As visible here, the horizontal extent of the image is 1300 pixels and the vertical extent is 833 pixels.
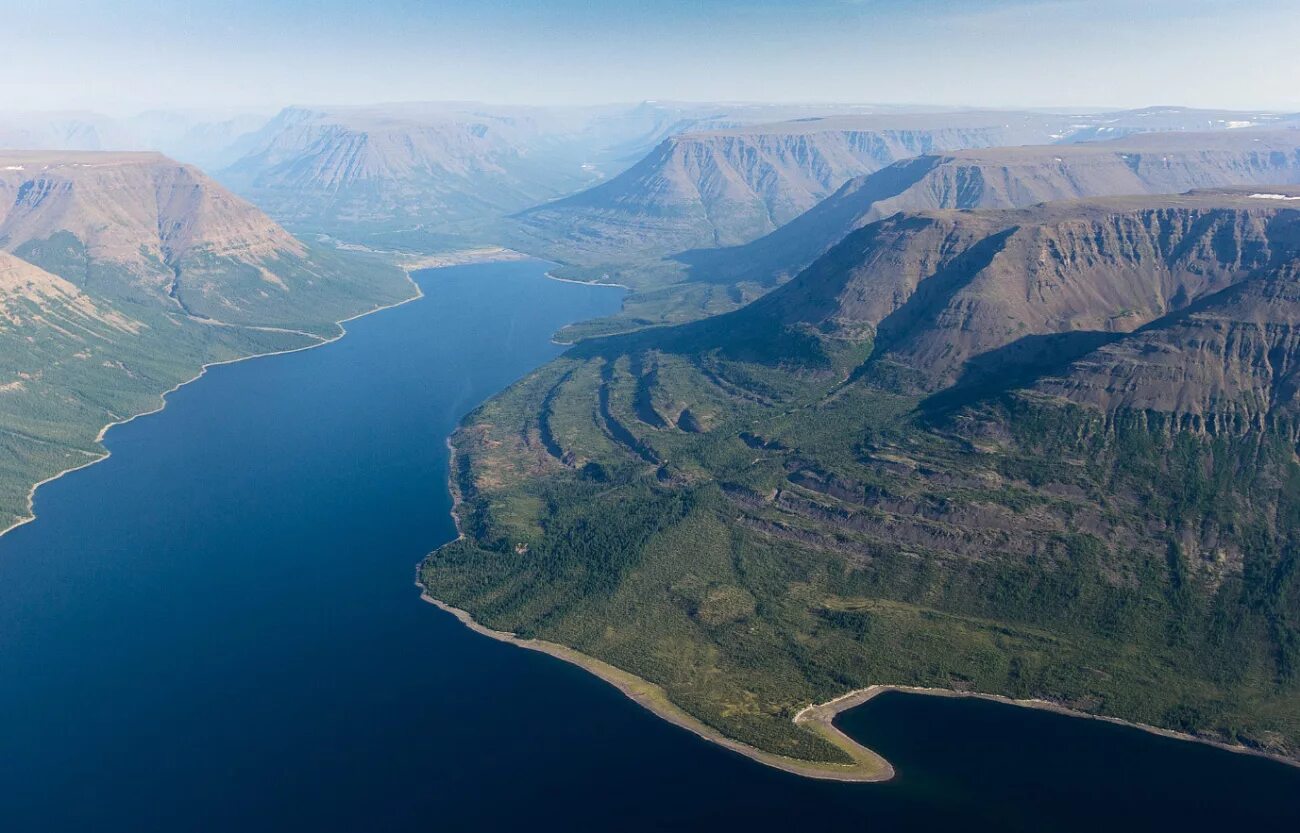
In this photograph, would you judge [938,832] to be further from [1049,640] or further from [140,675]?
[140,675]

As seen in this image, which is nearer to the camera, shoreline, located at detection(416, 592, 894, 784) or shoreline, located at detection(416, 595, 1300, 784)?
shoreline, located at detection(416, 592, 894, 784)

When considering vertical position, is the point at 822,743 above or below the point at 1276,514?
below

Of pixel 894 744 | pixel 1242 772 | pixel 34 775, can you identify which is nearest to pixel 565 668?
pixel 894 744

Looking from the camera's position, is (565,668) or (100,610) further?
(100,610)

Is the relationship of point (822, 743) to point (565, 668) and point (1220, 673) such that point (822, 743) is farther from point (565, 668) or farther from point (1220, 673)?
point (1220, 673)

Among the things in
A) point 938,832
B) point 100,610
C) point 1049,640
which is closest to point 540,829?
point 938,832

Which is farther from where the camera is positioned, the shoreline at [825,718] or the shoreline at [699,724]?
the shoreline at [825,718]

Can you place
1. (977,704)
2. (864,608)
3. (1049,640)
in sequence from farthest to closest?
(864,608)
(1049,640)
(977,704)

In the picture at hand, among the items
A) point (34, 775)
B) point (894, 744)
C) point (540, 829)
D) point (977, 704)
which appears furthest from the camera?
point (977, 704)

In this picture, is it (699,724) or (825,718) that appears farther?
(825,718)
